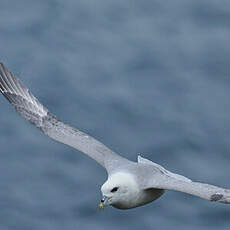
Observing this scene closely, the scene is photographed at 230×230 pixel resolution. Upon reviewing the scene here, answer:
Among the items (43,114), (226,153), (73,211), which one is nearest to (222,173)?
(226,153)

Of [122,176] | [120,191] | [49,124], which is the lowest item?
[120,191]

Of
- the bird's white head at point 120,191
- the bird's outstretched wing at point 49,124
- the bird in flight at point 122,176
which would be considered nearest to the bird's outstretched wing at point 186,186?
the bird in flight at point 122,176

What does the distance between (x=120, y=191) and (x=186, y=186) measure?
3.90 feet

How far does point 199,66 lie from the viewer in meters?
31.8

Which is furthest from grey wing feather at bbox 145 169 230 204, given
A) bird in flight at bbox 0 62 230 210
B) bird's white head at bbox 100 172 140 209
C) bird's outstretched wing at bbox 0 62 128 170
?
bird's outstretched wing at bbox 0 62 128 170

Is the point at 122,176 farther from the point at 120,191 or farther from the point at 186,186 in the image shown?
the point at 186,186

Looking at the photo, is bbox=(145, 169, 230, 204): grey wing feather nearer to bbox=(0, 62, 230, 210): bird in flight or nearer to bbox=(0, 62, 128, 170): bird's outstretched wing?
bbox=(0, 62, 230, 210): bird in flight

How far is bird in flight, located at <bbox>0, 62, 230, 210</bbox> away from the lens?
20328mm

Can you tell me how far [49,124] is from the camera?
23.1 metres

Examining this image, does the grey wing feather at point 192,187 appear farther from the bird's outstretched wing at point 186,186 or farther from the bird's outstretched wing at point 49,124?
the bird's outstretched wing at point 49,124

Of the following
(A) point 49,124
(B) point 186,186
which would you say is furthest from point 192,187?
(A) point 49,124

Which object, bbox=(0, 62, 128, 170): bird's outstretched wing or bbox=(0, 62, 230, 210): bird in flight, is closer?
bbox=(0, 62, 230, 210): bird in flight

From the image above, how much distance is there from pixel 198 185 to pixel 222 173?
8.11 m

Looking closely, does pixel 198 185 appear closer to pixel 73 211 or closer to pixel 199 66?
pixel 73 211
